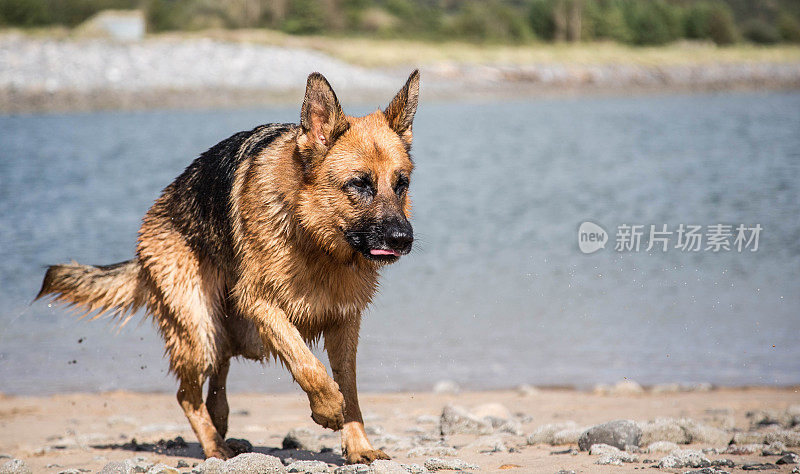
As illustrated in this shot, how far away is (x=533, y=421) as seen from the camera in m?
7.20

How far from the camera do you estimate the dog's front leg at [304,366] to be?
5195 millimetres

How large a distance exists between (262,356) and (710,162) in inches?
755

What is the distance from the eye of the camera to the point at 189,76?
143 feet

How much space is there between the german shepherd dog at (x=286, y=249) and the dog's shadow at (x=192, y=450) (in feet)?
1.05

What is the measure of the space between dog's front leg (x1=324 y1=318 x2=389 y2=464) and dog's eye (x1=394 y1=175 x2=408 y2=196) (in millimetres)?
917

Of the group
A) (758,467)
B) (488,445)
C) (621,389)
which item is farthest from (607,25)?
(758,467)

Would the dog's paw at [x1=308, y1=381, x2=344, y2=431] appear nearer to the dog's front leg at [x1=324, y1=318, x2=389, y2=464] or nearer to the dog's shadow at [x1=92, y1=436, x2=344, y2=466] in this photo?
the dog's front leg at [x1=324, y1=318, x2=389, y2=464]

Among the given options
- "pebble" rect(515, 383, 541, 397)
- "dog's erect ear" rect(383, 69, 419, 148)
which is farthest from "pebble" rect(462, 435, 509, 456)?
"dog's erect ear" rect(383, 69, 419, 148)

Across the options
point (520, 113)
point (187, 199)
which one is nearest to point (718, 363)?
point (187, 199)

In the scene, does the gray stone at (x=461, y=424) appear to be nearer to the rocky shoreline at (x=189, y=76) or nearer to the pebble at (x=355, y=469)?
the pebble at (x=355, y=469)

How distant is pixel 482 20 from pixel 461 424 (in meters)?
73.5

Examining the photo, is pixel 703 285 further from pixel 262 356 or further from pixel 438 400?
pixel 262 356

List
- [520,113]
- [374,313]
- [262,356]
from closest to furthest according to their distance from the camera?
[262,356] → [374,313] → [520,113]

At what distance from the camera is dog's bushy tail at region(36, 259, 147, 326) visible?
6.44 metres
